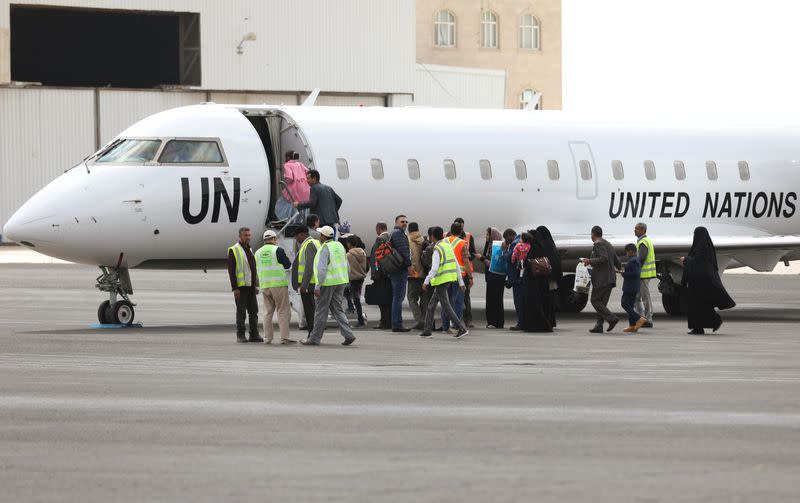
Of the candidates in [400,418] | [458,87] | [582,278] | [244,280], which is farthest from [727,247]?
[458,87]

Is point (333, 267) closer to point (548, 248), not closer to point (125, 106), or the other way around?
point (548, 248)

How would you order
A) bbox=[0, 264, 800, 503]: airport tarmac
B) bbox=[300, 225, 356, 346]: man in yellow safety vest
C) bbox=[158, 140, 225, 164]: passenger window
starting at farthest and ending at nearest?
bbox=[158, 140, 225, 164]: passenger window
bbox=[300, 225, 356, 346]: man in yellow safety vest
bbox=[0, 264, 800, 503]: airport tarmac

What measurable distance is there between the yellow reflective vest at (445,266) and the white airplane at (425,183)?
11.7 feet

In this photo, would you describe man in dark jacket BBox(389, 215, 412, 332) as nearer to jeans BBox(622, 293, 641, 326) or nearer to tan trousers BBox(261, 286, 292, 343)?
tan trousers BBox(261, 286, 292, 343)

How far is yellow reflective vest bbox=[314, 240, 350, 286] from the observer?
75.2 feet

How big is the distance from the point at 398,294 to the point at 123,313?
441 centimetres

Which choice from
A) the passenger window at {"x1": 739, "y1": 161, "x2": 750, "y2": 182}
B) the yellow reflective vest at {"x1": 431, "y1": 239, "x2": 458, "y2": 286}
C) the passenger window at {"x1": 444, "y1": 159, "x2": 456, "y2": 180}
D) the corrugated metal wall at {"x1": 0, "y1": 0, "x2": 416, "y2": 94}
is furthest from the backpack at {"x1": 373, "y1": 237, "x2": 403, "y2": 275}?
the corrugated metal wall at {"x1": 0, "y1": 0, "x2": 416, "y2": 94}

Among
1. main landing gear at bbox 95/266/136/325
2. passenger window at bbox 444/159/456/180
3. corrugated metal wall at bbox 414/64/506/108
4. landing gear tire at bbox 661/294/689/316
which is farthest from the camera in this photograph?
corrugated metal wall at bbox 414/64/506/108

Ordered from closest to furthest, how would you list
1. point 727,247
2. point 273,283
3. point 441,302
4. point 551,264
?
1. point 273,283
2. point 441,302
3. point 551,264
4. point 727,247

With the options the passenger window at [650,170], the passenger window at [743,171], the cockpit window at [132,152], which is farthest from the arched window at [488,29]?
the cockpit window at [132,152]

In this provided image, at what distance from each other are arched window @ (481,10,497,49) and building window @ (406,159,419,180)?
68.9 meters

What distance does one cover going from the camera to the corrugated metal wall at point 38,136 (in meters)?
64.6

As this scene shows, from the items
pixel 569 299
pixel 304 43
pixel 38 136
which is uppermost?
pixel 304 43

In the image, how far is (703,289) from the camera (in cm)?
2525
